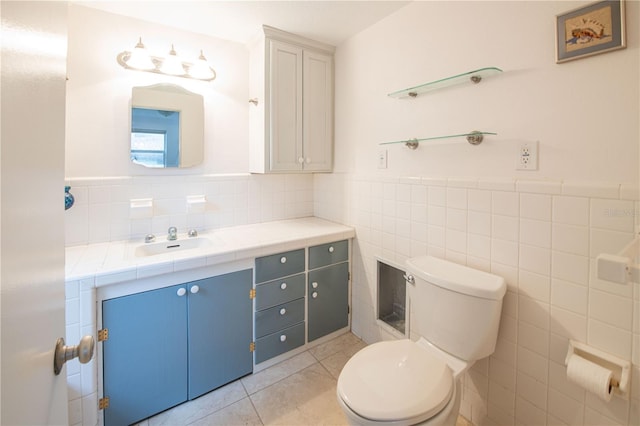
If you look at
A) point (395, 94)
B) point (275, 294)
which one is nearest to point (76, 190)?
point (275, 294)

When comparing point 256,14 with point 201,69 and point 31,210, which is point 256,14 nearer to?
point 201,69

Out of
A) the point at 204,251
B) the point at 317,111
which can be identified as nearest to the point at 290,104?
the point at 317,111

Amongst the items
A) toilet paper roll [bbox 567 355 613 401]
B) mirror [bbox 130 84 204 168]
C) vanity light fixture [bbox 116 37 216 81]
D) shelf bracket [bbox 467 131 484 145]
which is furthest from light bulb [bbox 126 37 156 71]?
toilet paper roll [bbox 567 355 613 401]

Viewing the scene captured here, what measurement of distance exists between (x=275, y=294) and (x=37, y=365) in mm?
1454

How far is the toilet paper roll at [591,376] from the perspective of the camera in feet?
3.24

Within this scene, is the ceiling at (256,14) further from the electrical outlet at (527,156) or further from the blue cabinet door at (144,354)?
the blue cabinet door at (144,354)

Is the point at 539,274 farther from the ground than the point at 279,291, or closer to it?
farther from the ground

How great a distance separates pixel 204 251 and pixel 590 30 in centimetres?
190

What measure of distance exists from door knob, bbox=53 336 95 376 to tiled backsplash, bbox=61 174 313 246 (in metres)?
1.43

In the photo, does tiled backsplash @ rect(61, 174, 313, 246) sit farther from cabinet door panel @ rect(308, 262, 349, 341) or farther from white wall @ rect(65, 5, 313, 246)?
cabinet door panel @ rect(308, 262, 349, 341)

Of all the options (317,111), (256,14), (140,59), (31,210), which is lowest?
(31,210)

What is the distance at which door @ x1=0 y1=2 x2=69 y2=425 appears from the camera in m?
0.37

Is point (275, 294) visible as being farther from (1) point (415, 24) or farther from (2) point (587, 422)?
(1) point (415, 24)

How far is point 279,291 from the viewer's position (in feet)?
6.27
